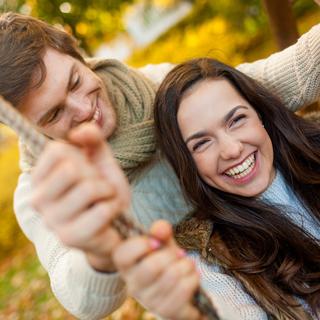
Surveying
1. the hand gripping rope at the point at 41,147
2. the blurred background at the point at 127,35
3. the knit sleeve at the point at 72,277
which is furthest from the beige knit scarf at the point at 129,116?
the hand gripping rope at the point at 41,147

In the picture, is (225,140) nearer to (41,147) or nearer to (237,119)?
(237,119)

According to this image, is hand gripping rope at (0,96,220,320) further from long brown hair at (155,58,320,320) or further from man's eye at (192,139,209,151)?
man's eye at (192,139,209,151)

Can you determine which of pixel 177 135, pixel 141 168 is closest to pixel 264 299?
pixel 177 135

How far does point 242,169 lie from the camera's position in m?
1.97

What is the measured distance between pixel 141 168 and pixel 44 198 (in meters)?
1.58

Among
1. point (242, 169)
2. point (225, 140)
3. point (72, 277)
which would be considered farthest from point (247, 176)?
point (72, 277)

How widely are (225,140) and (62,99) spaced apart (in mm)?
600

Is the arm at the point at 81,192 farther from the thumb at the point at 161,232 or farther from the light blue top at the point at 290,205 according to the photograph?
the light blue top at the point at 290,205

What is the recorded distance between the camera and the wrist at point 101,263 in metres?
1.06

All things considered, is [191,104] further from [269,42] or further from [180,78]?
[269,42]

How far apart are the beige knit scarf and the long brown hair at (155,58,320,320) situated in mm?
110

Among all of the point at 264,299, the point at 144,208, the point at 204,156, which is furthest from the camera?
the point at 144,208

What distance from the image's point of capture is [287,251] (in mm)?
2113

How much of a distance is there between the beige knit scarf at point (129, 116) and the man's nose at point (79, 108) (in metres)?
0.26
